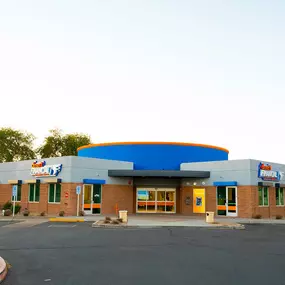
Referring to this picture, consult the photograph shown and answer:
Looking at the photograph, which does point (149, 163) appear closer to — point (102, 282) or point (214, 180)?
point (214, 180)

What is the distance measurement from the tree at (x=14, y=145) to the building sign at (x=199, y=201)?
56914 mm

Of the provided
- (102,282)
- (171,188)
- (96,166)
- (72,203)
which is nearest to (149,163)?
(171,188)

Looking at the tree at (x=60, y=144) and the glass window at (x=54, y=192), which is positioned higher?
the tree at (x=60, y=144)

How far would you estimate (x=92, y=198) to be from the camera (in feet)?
113

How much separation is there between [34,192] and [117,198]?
777cm

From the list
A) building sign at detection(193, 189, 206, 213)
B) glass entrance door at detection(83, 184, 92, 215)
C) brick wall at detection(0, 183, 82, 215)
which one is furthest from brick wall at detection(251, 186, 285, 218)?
brick wall at detection(0, 183, 82, 215)

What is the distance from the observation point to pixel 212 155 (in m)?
42.4

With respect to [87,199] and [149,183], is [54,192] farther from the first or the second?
[149,183]

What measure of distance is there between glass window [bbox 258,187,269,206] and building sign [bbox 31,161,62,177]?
1702 centimetres

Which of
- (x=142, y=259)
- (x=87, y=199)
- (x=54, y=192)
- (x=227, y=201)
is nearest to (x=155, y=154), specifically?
(x=87, y=199)

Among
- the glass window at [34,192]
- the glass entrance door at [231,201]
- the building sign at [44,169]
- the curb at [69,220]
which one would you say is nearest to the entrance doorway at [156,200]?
the glass entrance door at [231,201]

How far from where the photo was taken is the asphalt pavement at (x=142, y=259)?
9945mm

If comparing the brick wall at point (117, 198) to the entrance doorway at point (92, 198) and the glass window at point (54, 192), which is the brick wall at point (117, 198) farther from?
the glass window at point (54, 192)

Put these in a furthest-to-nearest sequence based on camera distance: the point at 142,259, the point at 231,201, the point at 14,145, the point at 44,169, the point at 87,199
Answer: the point at 14,145, the point at 44,169, the point at 87,199, the point at 231,201, the point at 142,259
